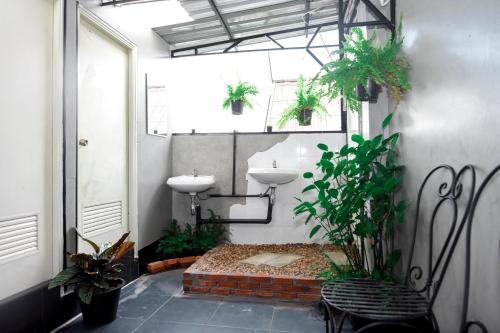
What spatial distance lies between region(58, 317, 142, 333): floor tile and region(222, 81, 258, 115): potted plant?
7.65 feet

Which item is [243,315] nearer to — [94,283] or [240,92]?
[94,283]

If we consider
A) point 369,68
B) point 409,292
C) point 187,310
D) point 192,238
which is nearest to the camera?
point 409,292

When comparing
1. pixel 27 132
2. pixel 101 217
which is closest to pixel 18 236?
pixel 27 132

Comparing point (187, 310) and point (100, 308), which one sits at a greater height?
point (100, 308)

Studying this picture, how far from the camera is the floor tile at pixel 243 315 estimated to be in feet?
6.16

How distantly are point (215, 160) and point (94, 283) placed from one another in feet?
6.39

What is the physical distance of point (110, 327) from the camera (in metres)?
1.84

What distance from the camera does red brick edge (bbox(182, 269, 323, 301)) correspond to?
2.21 meters

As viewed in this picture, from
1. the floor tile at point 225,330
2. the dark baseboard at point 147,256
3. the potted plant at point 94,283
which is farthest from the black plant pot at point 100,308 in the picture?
the dark baseboard at point 147,256

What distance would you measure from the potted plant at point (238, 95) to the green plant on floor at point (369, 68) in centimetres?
185

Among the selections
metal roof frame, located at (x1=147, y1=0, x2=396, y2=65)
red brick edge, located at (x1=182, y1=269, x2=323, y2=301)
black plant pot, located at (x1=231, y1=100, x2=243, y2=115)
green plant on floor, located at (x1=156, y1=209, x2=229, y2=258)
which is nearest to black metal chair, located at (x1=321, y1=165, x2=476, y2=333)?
red brick edge, located at (x1=182, y1=269, x2=323, y2=301)

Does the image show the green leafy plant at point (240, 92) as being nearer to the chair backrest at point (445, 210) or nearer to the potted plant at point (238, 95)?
the potted plant at point (238, 95)

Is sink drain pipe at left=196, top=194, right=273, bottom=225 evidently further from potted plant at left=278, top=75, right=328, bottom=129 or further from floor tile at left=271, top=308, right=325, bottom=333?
floor tile at left=271, top=308, right=325, bottom=333

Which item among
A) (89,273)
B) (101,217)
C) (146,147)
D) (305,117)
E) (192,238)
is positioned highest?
(305,117)
